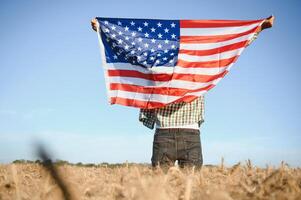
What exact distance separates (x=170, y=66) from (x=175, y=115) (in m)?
0.99

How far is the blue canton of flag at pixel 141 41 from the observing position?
561 cm

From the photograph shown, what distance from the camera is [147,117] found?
5152mm

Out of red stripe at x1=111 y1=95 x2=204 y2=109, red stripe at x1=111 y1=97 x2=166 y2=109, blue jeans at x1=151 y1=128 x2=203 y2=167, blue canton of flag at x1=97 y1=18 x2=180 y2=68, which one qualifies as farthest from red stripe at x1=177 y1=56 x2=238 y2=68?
blue jeans at x1=151 y1=128 x2=203 y2=167

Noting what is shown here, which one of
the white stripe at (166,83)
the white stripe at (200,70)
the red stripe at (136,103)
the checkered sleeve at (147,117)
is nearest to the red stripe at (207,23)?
the white stripe at (200,70)

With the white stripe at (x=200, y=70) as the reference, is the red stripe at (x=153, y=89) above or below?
below

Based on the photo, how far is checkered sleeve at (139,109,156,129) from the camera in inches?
196

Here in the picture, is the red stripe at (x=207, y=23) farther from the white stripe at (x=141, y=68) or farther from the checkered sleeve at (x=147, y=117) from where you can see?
the checkered sleeve at (x=147, y=117)

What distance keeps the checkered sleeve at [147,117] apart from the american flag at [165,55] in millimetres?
86

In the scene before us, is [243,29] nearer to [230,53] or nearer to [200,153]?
[230,53]

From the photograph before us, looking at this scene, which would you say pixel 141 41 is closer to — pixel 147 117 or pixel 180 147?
pixel 147 117

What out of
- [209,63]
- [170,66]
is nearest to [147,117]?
[170,66]

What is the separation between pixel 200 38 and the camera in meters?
5.82

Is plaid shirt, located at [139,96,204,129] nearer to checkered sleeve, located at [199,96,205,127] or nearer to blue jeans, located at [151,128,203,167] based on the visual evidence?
checkered sleeve, located at [199,96,205,127]

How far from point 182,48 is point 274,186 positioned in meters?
4.20
